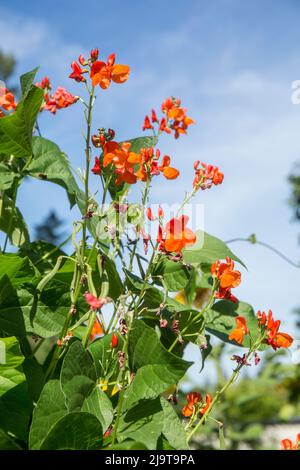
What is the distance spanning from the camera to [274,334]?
3.48ft

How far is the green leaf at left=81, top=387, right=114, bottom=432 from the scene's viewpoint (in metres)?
→ 0.86

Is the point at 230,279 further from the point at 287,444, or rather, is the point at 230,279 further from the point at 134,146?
the point at 287,444

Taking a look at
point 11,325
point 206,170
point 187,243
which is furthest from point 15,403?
point 206,170

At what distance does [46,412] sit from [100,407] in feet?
0.24

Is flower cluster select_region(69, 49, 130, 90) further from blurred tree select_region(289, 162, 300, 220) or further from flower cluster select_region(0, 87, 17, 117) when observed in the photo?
blurred tree select_region(289, 162, 300, 220)

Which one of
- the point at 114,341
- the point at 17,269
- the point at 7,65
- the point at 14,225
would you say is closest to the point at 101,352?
the point at 114,341

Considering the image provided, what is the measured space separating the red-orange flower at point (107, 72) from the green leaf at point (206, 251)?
36 cm

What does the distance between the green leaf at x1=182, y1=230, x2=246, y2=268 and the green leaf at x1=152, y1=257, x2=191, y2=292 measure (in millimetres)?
67

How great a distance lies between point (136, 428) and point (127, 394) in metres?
0.05

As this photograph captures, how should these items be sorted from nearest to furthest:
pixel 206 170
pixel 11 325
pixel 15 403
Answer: pixel 15 403, pixel 11 325, pixel 206 170

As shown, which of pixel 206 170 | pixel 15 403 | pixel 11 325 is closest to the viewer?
pixel 15 403

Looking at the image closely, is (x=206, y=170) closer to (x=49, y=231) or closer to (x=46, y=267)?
(x=46, y=267)

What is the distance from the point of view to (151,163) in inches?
39.5

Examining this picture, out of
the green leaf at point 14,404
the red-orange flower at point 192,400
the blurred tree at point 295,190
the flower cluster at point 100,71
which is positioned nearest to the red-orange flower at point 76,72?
the flower cluster at point 100,71
